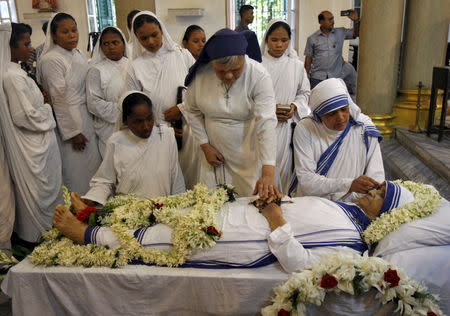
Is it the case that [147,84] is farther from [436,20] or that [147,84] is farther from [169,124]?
[436,20]

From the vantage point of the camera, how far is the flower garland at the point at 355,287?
189 cm

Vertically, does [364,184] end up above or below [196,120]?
below

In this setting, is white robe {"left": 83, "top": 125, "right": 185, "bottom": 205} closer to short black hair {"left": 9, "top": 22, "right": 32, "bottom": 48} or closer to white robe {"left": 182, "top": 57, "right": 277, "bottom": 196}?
white robe {"left": 182, "top": 57, "right": 277, "bottom": 196}

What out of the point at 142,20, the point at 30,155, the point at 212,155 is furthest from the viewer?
the point at 30,155

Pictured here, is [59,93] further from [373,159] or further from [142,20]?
[373,159]

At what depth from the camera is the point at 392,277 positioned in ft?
6.20

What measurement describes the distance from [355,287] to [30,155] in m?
2.98

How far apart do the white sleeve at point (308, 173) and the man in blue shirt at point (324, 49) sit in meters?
4.70

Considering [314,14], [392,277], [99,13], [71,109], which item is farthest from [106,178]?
[99,13]

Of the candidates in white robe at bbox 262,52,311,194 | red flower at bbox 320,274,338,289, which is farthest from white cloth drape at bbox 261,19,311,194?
red flower at bbox 320,274,338,289

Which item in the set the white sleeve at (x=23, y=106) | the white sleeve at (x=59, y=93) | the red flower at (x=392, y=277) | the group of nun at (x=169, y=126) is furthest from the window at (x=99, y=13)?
the red flower at (x=392, y=277)

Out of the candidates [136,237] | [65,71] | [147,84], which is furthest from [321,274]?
[65,71]

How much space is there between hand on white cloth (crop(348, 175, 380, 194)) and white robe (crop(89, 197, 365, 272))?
21cm

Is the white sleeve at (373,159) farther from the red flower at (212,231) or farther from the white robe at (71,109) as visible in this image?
the white robe at (71,109)
